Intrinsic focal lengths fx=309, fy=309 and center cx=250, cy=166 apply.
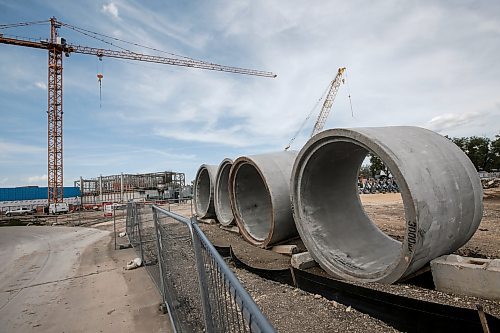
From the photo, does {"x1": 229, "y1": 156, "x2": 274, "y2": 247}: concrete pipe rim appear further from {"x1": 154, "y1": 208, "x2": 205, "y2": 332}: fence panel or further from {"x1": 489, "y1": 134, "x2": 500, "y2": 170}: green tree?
{"x1": 489, "y1": 134, "x2": 500, "y2": 170}: green tree

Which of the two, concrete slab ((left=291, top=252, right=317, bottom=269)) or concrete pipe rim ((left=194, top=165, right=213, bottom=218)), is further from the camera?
concrete pipe rim ((left=194, top=165, right=213, bottom=218))

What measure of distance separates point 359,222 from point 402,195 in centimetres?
317

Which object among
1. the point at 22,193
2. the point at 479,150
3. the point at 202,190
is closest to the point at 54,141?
the point at 22,193

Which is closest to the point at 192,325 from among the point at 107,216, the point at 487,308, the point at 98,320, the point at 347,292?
the point at 98,320

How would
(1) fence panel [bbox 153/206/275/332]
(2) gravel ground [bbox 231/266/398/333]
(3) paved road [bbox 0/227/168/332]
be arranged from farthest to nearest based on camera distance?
(3) paved road [bbox 0/227/168/332] < (2) gravel ground [bbox 231/266/398/333] < (1) fence panel [bbox 153/206/275/332]

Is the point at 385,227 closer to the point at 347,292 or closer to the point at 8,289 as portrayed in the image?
the point at 347,292

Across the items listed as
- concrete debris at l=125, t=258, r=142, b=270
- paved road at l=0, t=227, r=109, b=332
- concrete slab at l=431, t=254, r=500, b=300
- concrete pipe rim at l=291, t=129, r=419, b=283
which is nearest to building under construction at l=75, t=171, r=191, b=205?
paved road at l=0, t=227, r=109, b=332

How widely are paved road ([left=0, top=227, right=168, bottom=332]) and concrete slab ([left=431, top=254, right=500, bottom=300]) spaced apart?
3.56m

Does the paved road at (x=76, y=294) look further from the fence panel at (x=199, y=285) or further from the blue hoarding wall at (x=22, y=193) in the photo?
the blue hoarding wall at (x=22, y=193)

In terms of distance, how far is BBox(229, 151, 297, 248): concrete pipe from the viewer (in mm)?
6934

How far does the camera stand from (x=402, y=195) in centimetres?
371

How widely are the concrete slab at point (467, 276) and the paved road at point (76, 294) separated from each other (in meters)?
3.56

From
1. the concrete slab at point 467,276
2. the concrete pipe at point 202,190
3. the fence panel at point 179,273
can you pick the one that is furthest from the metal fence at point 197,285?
the concrete pipe at point 202,190

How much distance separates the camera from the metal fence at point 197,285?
1.34m
